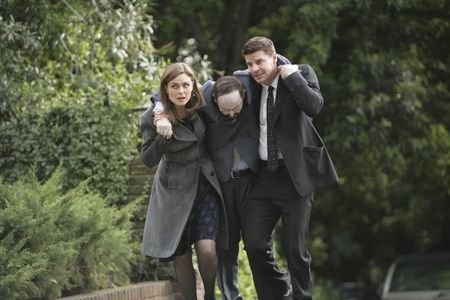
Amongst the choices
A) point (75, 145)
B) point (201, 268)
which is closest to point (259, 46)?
point (201, 268)

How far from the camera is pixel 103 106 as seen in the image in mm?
9047

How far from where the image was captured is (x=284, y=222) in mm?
6406

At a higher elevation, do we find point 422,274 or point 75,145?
point 75,145

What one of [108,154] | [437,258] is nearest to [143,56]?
[108,154]

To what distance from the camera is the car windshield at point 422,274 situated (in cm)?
1444

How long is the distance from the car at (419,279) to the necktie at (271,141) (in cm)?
815

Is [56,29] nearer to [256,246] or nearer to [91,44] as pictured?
[91,44]

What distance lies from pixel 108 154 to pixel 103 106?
569 mm

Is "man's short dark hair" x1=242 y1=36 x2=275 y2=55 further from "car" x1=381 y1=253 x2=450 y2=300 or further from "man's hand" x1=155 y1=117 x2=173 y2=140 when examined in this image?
"car" x1=381 y1=253 x2=450 y2=300

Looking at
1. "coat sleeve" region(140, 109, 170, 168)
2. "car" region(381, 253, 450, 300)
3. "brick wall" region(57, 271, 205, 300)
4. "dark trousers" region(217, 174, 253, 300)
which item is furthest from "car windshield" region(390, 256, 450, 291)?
"coat sleeve" region(140, 109, 170, 168)

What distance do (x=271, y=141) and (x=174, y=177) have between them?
0.68 m

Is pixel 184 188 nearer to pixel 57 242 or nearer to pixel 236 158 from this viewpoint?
pixel 236 158

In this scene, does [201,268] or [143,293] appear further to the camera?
[143,293]

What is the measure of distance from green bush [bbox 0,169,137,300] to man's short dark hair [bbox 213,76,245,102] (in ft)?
5.49
